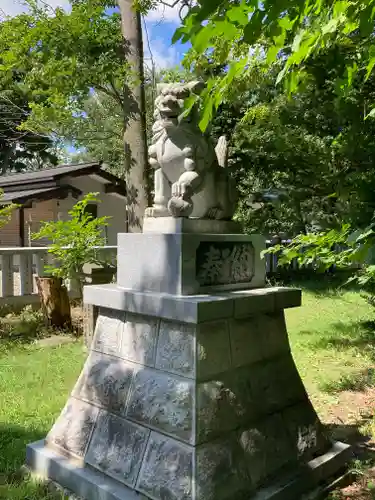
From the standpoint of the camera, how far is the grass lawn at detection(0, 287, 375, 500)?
3.40 m

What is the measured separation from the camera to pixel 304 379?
17.5 feet

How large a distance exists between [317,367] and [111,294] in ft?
12.2

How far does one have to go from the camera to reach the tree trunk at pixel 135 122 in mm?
6598

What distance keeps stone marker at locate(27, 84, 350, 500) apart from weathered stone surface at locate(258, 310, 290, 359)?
12mm

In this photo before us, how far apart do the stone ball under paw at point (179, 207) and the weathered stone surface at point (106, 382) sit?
100 cm

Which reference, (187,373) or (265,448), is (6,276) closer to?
(187,373)

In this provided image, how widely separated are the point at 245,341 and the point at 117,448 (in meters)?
1.01

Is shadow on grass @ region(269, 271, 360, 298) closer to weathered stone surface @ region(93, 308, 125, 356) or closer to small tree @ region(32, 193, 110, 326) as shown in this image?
small tree @ region(32, 193, 110, 326)

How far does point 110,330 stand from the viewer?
9.95ft

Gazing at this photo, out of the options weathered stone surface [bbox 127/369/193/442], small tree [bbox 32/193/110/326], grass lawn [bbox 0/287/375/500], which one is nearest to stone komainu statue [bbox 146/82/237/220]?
weathered stone surface [bbox 127/369/193/442]

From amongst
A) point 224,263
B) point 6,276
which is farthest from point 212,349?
point 6,276

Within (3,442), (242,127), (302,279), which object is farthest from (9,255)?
(302,279)

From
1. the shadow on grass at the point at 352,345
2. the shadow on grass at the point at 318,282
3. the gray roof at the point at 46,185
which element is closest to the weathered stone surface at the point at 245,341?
the shadow on grass at the point at 352,345

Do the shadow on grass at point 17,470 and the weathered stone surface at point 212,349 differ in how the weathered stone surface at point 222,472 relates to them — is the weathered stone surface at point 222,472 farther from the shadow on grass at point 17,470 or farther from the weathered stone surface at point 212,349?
the shadow on grass at point 17,470
